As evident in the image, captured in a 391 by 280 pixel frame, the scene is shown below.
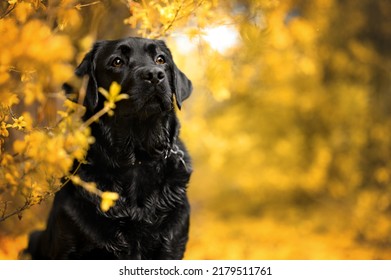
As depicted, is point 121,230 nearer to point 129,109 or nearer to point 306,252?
point 129,109

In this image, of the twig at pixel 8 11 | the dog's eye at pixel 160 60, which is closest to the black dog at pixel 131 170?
the dog's eye at pixel 160 60

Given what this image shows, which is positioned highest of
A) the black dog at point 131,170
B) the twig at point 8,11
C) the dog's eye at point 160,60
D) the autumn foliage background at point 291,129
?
the autumn foliage background at point 291,129

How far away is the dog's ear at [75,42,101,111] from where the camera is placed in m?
3.50

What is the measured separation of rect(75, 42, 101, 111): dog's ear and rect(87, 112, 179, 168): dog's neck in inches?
5.4

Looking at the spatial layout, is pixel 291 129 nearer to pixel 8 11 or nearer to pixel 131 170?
pixel 131 170

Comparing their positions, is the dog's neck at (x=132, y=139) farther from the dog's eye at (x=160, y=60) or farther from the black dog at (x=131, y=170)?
the dog's eye at (x=160, y=60)

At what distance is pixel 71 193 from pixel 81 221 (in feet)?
0.69

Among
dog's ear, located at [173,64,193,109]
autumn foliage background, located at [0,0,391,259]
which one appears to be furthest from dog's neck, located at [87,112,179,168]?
autumn foliage background, located at [0,0,391,259]

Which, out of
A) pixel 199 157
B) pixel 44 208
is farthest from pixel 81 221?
pixel 199 157

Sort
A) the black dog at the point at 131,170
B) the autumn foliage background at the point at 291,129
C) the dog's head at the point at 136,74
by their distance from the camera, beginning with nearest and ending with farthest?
1. the dog's head at the point at 136,74
2. the black dog at the point at 131,170
3. the autumn foliage background at the point at 291,129

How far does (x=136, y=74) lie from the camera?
3.30 m

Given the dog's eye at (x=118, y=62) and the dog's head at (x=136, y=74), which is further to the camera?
the dog's eye at (x=118, y=62)

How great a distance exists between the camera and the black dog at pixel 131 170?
340cm

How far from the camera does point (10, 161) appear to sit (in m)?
3.67
